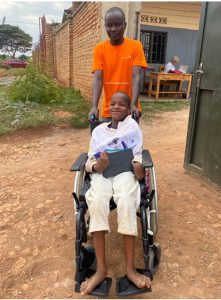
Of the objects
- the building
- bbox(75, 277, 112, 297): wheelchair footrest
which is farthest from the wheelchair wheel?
the building

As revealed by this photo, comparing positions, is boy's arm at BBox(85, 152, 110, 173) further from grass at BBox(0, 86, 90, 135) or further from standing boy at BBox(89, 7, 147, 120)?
grass at BBox(0, 86, 90, 135)

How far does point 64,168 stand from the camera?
4.42 m

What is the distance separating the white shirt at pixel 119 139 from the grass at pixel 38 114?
157 inches

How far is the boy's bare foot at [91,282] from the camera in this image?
1985mm

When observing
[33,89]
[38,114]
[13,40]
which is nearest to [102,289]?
[38,114]

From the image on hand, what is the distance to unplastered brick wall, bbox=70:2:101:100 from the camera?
6.89 metres

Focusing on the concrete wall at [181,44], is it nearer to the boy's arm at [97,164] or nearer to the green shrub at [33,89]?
the green shrub at [33,89]

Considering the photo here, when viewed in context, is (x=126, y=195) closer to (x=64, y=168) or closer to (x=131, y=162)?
(x=131, y=162)

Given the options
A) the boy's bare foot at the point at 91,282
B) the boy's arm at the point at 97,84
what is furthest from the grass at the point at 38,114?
the boy's bare foot at the point at 91,282

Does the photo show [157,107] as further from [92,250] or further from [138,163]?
[92,250]

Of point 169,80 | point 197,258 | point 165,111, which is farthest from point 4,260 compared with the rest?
point 169,80

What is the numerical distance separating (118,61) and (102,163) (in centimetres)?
114

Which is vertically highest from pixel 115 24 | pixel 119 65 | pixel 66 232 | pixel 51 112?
pixel 115 24

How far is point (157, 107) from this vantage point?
29.0 feet
